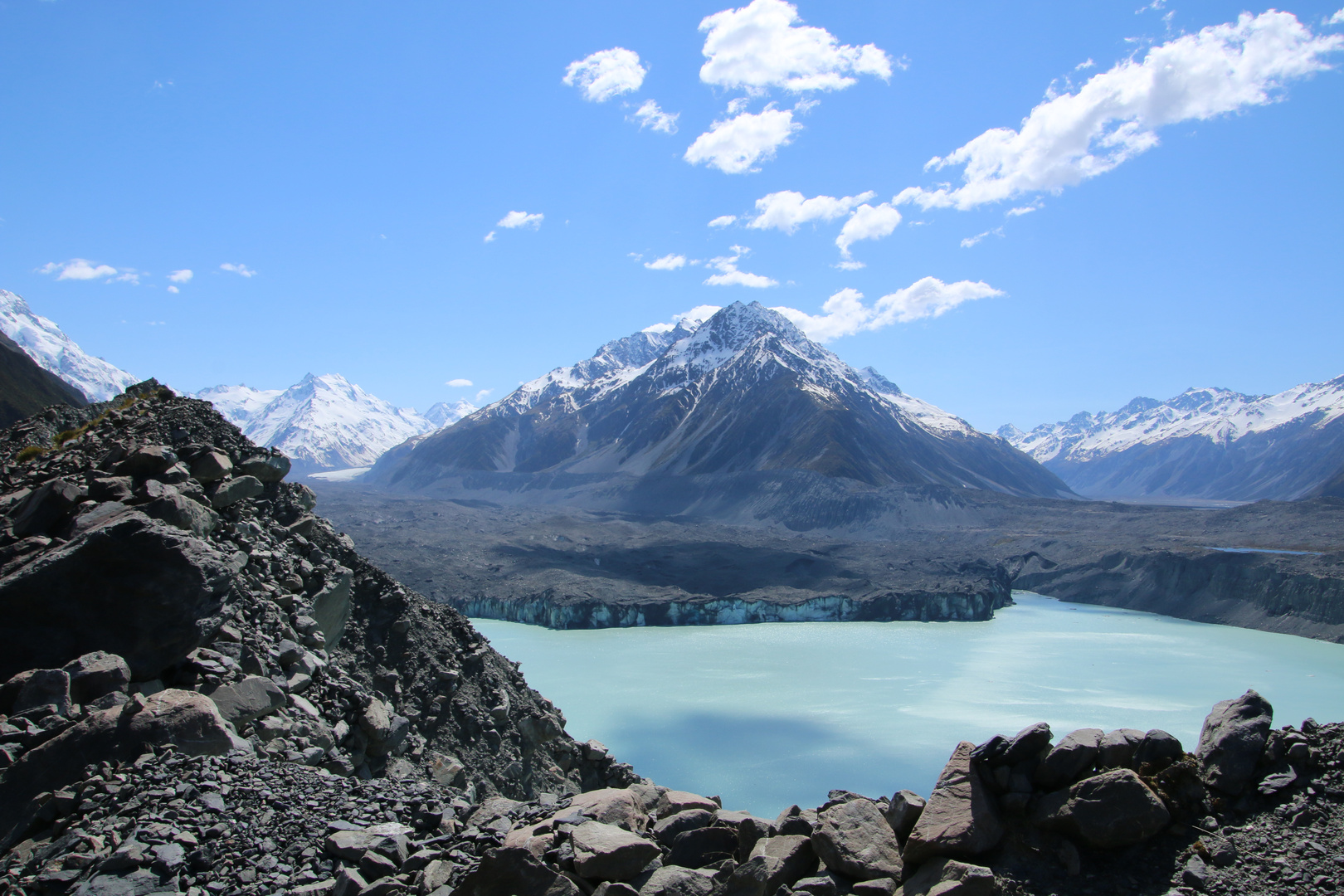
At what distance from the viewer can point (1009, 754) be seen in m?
4.54

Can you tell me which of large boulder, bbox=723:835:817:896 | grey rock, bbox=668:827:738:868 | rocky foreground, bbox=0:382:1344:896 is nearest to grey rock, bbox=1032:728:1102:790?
rocky foreground, bbox=0:382:1344:896

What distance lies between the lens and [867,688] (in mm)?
34969

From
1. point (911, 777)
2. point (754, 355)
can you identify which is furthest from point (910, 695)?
point (754, 355)

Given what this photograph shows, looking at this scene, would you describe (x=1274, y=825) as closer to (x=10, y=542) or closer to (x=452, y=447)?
(x=10, y=542)

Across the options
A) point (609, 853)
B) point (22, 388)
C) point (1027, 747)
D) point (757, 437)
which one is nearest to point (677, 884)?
point (609, 853)

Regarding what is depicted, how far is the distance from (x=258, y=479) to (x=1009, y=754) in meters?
8.85

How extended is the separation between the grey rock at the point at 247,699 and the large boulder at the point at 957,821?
16.7ft

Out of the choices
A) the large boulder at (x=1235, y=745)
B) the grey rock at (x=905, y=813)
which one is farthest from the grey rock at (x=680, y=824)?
the large boulder at (x=1235, y=745)

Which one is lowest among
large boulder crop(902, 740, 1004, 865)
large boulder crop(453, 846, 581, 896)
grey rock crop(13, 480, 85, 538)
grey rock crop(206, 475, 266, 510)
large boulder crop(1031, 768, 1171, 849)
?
large boulder crop(453, 846, 581, 896)

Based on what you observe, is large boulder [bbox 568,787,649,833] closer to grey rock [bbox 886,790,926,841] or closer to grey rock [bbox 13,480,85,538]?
grey rock [bbox 886,790,926,841]

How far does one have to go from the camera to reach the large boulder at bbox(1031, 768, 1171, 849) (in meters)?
3.99

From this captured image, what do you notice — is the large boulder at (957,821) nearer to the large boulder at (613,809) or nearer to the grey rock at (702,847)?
the grey rock at (702,847)

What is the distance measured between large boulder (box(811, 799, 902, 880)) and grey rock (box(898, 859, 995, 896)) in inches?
9.4

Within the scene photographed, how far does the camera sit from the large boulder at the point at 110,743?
4973 millimetres
